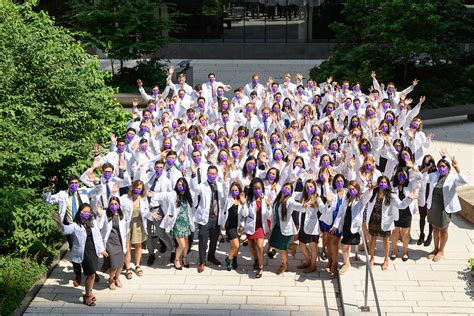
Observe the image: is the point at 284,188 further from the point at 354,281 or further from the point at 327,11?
the point at 327,11

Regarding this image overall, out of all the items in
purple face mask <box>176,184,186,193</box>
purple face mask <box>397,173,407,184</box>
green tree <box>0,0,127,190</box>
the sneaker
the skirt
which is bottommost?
the sneaker

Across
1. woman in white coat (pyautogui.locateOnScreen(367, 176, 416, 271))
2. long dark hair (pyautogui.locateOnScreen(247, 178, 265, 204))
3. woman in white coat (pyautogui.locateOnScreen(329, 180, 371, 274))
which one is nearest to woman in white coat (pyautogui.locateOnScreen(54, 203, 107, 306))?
long dark hair (pyautogui.locateOnScreen(247, 178, 265, 204))

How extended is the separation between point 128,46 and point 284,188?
14069 millimetres

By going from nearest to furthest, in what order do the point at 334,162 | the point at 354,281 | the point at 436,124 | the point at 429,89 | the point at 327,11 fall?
the point at 354,281 < the point at 334,162 < the point at 436,124 < the point at 429,89 < the point at 327,11

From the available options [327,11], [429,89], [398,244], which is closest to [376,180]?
[398,244]

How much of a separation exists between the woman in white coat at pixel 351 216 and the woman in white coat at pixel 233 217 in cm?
148

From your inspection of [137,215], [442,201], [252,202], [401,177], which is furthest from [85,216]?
[442,201]

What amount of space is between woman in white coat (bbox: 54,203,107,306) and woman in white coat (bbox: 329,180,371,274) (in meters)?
3.63

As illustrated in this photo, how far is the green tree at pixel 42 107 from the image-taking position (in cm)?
1316

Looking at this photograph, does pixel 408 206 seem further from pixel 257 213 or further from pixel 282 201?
pixel 257 213

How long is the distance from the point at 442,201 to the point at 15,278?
6.90m

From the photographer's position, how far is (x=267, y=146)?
51.1 ft

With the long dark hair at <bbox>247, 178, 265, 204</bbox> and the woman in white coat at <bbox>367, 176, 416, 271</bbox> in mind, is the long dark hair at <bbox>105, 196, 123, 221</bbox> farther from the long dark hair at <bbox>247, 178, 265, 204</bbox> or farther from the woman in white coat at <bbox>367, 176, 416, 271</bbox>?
the woman in white coat at <bbox>367, 176, 416, 271</bbox>

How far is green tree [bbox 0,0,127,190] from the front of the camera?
13.2 meters
